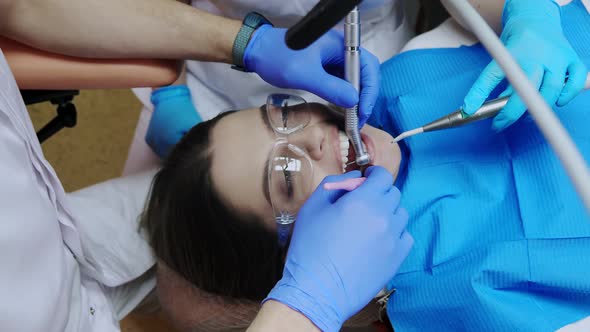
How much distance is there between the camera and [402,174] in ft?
3.75

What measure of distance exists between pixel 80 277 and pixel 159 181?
0.27 m

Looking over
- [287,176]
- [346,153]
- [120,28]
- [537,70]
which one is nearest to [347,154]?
[346,153]

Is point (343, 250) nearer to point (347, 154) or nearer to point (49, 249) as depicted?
point (347, 154)

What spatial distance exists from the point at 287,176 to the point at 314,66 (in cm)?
23

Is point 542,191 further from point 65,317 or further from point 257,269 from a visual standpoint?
point 65,317

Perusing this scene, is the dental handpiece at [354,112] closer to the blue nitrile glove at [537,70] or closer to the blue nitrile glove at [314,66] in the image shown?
the blue nitrile glove at [314,66]

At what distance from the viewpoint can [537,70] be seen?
0.91 meters

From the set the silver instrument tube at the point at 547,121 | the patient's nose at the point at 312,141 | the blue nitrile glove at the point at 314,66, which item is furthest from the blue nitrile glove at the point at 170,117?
the silver instrument tube at the point at 547,121

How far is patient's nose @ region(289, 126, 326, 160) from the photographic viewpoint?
1053mm

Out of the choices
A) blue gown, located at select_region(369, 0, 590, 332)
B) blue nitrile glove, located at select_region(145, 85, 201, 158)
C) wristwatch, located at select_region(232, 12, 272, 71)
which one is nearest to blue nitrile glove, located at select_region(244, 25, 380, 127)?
wristwatch, located at select_region(232, 12, 272, 71)

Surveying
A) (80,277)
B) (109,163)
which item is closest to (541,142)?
(80,277)

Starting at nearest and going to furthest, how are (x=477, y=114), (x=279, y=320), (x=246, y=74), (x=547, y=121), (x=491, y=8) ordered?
(x=547, y=121)
(x=279, y=320)
(x=477, y=114)
(x=491, y=8)
(x=246, y=74)

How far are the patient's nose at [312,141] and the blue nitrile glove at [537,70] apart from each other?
29 cm

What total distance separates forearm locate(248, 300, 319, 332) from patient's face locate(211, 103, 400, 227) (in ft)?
0.88
